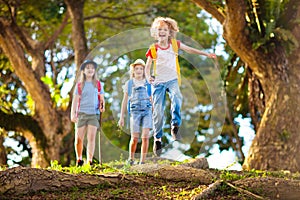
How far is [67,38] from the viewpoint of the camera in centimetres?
1830

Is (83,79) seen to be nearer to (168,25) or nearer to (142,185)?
(142,185)

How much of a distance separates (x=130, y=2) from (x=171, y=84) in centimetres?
1123

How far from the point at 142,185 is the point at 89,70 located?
146cm

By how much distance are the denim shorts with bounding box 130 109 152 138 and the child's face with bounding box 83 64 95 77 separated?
3.17 ft

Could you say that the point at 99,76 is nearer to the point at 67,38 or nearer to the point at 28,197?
the point at 28,197

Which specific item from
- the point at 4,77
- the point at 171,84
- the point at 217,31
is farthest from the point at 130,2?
the point at 171,84

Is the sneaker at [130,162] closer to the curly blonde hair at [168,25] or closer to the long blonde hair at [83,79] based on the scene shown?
the long blonde hair at [83,79]

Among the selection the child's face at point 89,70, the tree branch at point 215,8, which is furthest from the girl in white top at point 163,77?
the tree branch at point 215,8

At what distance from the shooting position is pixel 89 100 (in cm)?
679

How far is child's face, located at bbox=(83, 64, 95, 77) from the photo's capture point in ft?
21.5


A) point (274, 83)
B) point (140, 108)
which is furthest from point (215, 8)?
point (140, 108)

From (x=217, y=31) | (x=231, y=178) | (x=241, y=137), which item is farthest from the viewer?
(x=241, y=137)

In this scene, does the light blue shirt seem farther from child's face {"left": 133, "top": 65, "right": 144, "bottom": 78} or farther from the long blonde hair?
child's face {"left": 133, "top": 65, "right": 144, "bottom": 78}

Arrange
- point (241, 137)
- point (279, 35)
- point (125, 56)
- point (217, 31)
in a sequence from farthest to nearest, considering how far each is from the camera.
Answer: point (241, 137)
point (217, 31)
point (279, 35)
point (125, 56)
